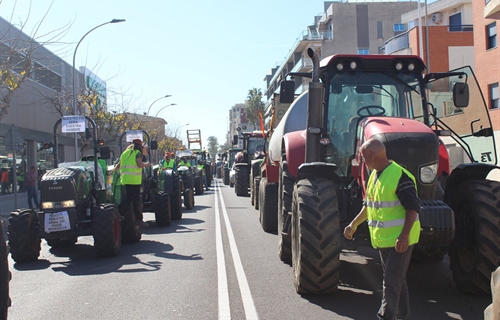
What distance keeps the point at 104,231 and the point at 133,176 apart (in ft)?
7.59

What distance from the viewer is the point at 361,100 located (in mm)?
7926

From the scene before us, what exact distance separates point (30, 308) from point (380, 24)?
2261 inches

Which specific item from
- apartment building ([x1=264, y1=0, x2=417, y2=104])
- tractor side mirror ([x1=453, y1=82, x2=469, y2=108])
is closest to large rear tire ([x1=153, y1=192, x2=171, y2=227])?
tractor side mirror ([x1=453, y1=82, x2=469, y2=108])

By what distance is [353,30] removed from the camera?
58.8 m

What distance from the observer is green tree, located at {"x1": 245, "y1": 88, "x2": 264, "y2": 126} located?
92625 millimetres

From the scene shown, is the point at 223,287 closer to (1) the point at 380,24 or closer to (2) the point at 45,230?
(2) the point at 45,230

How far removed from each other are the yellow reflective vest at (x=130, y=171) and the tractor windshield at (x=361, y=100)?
5397 millimetres

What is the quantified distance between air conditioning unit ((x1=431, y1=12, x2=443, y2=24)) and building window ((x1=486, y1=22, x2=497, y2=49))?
11.6 m

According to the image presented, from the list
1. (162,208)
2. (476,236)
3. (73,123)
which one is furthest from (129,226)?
(476,236)

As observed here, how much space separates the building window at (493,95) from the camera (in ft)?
88.1

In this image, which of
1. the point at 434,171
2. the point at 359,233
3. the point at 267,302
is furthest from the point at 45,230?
the point at 434,171

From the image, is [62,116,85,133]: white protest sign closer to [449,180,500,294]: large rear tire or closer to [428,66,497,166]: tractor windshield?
[428,66,497,166]: tractor windshield

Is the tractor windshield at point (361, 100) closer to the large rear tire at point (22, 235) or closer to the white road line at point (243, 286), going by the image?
the white road line at point (243, 286)

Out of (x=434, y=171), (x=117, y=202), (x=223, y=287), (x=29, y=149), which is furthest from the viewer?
(x=29, y=149)
